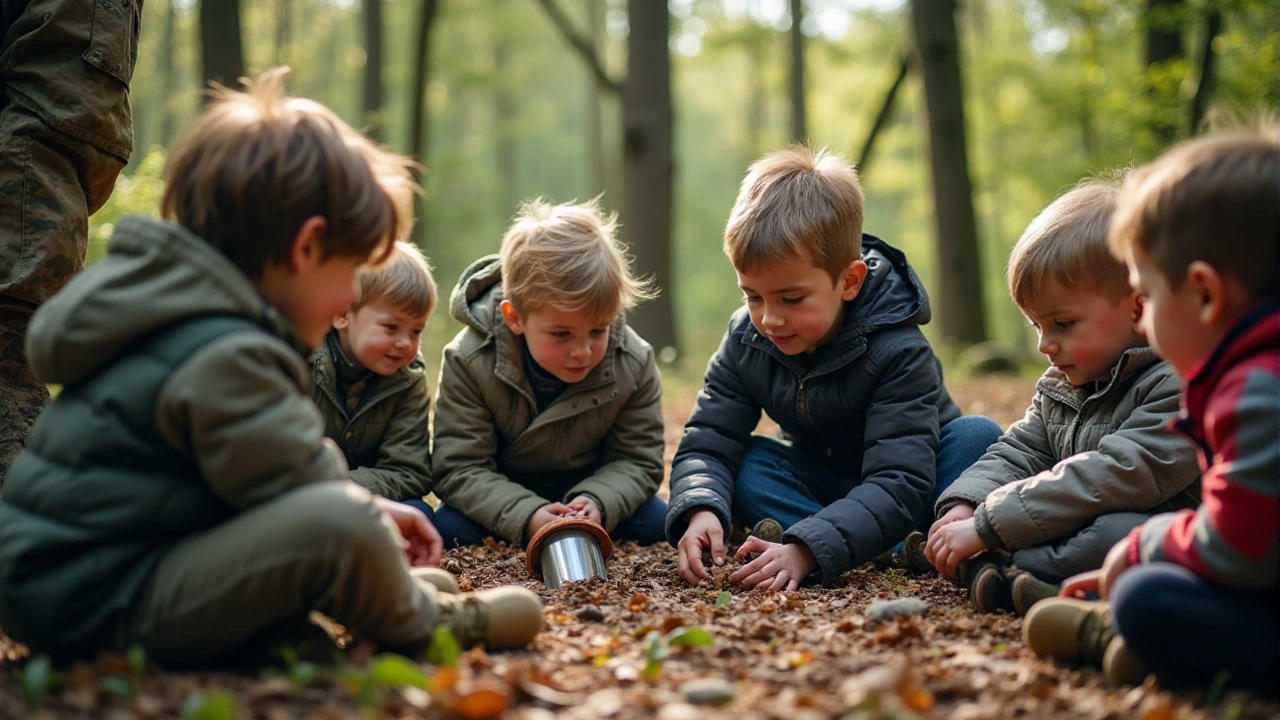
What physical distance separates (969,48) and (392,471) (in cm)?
2209

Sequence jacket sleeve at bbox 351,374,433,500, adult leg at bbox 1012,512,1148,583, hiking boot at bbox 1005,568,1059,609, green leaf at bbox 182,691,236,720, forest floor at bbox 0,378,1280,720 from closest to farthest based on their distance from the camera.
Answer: green leaf at bbox 182,691,236,720 < forest floor at bbox 0,378,1280,720 < hiking boot at bbox 1005,568,1059,609 < adult leg at bbox 1012,512,1148,583 < jacket sleeve at bbox 351,374,433,500

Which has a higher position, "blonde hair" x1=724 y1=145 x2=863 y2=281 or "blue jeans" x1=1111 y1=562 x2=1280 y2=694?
"blonde hair" x1=724 y1=145 x2=863 y2=281

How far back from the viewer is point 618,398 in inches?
167

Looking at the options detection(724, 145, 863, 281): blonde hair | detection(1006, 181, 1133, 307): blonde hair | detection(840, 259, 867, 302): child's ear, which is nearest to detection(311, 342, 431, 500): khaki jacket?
detection(724, 145, 863, 281): blonde hair

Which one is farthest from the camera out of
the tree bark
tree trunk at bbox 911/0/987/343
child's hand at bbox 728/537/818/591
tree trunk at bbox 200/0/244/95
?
the tree bark

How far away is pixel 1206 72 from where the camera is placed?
11883 millimetres

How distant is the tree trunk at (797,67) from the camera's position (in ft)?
54.6

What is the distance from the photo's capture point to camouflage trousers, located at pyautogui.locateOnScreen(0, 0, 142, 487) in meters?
3.67

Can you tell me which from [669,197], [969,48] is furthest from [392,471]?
[969,48]

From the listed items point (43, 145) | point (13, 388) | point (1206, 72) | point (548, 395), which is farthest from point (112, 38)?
point (1206, 72)

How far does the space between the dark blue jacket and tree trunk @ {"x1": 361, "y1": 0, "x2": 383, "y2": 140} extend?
11.1m

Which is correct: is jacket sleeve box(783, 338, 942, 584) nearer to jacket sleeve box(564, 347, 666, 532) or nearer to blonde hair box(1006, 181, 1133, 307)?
blonde hair box(1006, 181, 1133, 307)

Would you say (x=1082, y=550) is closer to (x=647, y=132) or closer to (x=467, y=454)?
(x=467, y=454)

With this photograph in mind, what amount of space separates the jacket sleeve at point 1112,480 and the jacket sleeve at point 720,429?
1.15 metres
